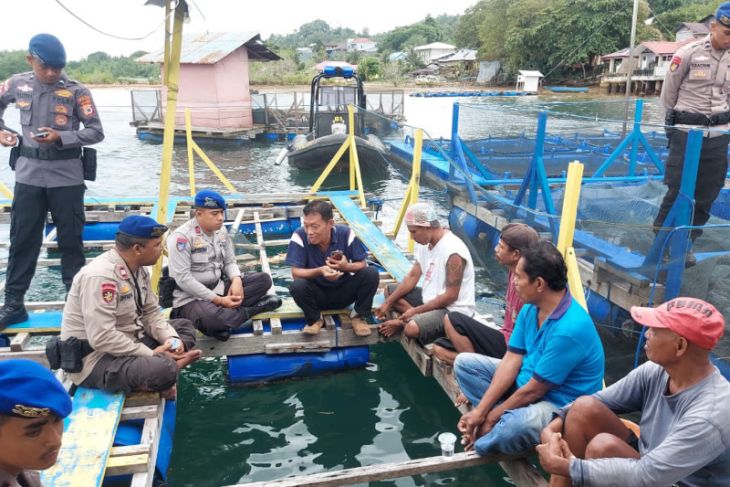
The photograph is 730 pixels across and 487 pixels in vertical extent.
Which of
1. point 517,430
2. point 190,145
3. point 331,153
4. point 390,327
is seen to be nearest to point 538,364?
point 517,430

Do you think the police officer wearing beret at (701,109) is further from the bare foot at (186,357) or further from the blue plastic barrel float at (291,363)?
the bare foot at (186,357)

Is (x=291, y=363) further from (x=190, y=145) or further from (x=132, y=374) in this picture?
(x=190, y=145)

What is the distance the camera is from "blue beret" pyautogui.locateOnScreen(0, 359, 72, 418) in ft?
5.02

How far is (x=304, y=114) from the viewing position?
22391mm

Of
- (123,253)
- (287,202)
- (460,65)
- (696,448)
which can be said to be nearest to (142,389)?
(123,253)

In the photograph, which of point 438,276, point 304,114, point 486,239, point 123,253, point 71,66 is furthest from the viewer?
point 71,66

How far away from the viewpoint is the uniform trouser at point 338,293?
456 centimetres

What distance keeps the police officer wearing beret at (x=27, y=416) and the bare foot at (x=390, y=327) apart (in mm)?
3119

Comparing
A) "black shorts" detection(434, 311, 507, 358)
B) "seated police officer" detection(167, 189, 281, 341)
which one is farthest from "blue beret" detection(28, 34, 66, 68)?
"black shorts" detection(434, 311, 507, 358)

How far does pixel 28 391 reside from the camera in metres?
1.56

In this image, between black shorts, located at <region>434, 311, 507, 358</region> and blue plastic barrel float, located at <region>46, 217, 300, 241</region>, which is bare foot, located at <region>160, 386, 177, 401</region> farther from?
blue plastic barrel float, located at <region>46, 217, 300, 241</region>

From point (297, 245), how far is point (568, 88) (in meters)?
45.7

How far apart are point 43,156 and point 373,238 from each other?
3.61m

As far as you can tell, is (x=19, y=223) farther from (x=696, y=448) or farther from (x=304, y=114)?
(x=304, y=114)
